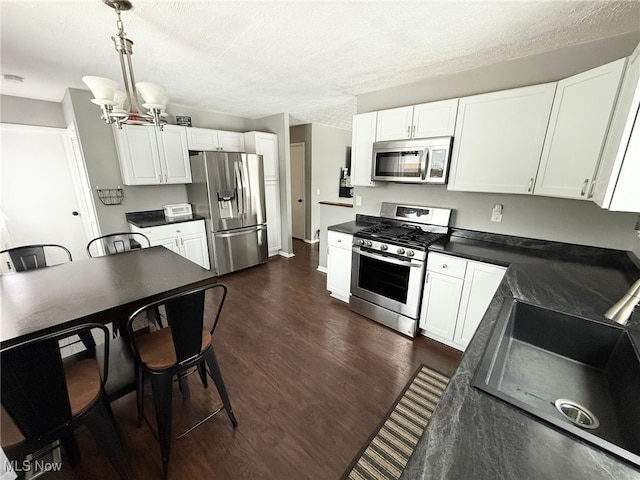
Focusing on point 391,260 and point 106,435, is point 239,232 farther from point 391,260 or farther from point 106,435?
point 106,435

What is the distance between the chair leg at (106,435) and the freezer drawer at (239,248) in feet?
8.71

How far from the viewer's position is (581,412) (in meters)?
0.87

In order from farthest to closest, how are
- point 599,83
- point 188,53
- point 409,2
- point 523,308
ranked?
point 188,53 < point 599,83 < point 409,2 < point 523,308

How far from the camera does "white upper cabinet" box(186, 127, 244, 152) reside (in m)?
3.71

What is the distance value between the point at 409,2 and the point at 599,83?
1.28m

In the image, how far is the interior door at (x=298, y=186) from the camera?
5426mm

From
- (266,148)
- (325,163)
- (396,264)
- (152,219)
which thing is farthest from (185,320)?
(325,163)

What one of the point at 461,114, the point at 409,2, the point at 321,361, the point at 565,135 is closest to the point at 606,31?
the point at 565,135

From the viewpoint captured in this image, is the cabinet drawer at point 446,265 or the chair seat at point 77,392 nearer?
the chair seat at point 77,392

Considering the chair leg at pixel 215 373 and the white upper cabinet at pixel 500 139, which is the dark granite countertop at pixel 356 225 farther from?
the chair leg at pixel 215 373

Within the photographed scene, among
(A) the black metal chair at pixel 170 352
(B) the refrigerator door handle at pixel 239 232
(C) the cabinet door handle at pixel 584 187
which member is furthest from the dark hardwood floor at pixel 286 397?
(C) the cabinet door handle at pixel 584 187

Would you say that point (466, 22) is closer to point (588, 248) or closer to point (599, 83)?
point (599, 83)

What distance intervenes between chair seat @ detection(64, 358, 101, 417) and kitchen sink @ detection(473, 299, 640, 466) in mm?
1576

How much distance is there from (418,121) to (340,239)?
145 centimetres
